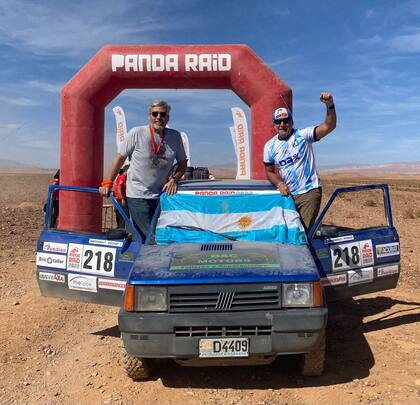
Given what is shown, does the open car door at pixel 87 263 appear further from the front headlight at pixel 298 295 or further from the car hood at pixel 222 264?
the front headlight at pixel 298 295

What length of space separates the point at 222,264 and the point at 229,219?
1040 mm

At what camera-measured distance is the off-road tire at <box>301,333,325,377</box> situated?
3695mm

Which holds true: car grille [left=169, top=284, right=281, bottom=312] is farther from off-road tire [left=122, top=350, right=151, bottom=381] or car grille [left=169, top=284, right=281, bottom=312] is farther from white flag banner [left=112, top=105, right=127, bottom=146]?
white flag banner [left=112, top=105, right=127, bottom=146]

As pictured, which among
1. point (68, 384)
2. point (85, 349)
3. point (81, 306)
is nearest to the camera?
point (68, 384)

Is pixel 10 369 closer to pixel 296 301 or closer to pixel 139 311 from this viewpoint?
pixel 139 311

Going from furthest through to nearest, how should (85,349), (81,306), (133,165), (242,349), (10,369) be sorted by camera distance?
(81,306) → (133,165) → (85,349) → (10,369) → (242,349)

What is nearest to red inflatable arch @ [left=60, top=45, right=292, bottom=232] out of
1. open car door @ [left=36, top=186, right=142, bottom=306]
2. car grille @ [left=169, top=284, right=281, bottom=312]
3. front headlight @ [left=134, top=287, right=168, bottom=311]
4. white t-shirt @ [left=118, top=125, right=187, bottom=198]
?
white t-shirt @ [left=118, top=125, right=187, bottom=198]

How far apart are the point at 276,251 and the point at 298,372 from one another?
1.06m

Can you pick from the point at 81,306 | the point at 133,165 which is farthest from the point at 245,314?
the point at 81,306

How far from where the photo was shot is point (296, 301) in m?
3.49

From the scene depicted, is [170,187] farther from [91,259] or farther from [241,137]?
[241,137]

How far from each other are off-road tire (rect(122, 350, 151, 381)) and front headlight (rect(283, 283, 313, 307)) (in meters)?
1.26

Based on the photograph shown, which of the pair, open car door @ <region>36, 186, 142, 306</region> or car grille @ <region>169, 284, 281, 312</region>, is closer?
car grille @ <region>169, 284, 281, 312</region>

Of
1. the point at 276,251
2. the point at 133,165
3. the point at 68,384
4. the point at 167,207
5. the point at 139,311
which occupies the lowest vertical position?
the point at 68,384
